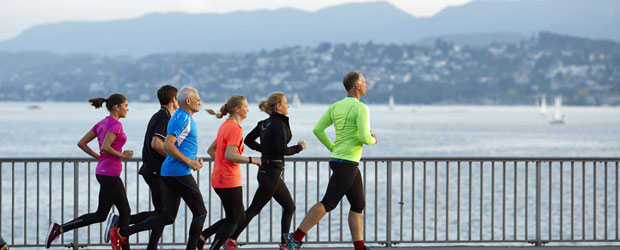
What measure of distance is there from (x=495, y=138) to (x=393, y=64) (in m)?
103

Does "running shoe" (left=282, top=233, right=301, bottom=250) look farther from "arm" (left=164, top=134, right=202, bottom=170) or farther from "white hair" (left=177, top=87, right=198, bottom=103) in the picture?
"white hair" (left=177, top=87, right=198, bottom=103)

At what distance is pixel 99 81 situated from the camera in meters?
180

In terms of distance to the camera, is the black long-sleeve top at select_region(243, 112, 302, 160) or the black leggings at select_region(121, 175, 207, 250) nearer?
the black leggings at select_region(121, 175, 207, 250)

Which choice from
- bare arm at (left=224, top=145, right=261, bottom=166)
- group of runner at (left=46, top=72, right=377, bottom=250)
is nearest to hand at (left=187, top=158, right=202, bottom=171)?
group of runner at (left=46, top=72, right=377, bottom=250)

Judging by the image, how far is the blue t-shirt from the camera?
6.23m

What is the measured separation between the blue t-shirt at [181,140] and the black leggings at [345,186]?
1166mm

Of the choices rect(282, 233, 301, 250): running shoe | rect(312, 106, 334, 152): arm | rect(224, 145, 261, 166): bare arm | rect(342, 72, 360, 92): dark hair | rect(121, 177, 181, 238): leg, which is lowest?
rect(282, 233, 301, 250): running shoe

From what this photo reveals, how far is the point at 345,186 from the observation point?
21.9 ft

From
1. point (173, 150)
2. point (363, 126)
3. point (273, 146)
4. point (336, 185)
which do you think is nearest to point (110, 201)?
point (173, 150)

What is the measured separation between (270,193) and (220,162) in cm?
54

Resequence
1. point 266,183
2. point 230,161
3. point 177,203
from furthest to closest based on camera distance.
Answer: point 266,183
point 177,203
point 230,161

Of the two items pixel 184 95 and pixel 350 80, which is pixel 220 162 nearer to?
pixel 184 95

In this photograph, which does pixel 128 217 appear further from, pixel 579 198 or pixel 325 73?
pixel 325 73

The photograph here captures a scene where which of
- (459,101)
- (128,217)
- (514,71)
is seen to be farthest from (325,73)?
(128,217)
